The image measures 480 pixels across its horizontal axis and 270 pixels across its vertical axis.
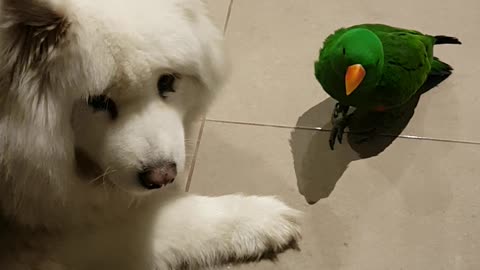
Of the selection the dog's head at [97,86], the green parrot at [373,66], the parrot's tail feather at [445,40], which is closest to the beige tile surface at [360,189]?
the green parrot at [373,66]

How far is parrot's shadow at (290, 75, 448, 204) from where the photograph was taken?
4.47 ft

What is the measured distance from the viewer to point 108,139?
3.19 feet

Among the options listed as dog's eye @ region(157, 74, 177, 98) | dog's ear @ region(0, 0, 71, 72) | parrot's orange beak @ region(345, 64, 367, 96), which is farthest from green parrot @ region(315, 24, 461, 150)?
dog's ear @ region(0, 0, 71, 72)

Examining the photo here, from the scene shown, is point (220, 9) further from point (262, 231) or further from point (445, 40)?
point (262, 231)

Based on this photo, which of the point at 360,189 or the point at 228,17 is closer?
the point at 360,189

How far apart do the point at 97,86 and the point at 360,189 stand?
0.64m

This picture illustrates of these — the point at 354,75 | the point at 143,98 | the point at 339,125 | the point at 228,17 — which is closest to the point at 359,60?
the point at 354,75

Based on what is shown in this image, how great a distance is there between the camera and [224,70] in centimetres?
116

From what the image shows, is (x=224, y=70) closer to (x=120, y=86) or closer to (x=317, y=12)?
(x=120, y=86)

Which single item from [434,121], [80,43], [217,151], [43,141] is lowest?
[217,151]

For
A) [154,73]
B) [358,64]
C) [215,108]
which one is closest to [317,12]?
[215,108]

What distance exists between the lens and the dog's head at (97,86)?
34.8 inches

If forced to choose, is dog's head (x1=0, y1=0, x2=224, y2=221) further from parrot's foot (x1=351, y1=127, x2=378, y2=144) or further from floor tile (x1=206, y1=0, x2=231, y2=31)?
floor tile (x1=206, y1=0, x2=231, y2=31)

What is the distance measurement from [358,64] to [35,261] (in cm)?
67
